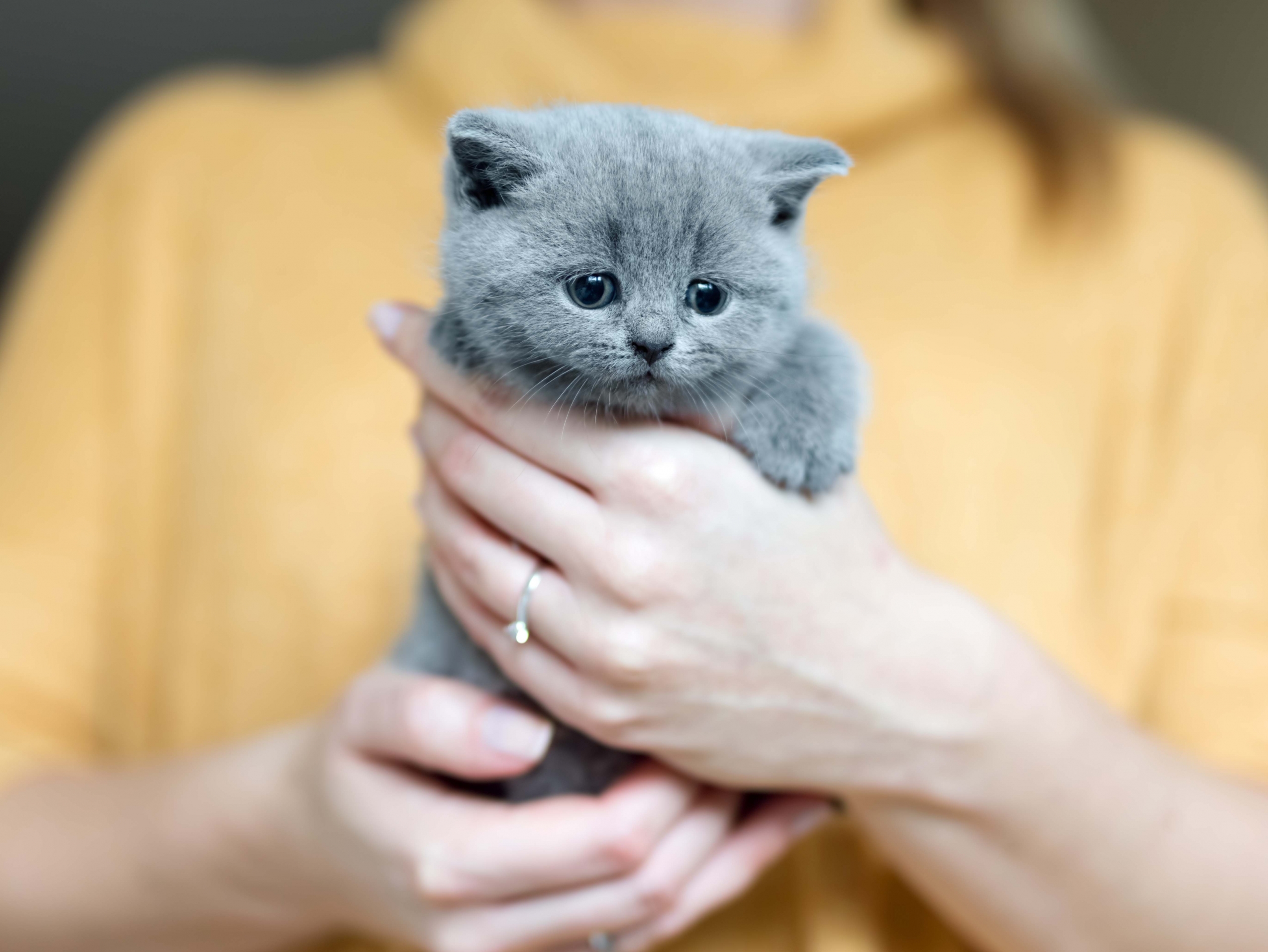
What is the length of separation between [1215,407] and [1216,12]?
1.66 metres

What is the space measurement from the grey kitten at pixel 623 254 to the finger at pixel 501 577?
0.52 ft

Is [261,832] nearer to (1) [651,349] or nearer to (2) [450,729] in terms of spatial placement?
(2) [450,729]

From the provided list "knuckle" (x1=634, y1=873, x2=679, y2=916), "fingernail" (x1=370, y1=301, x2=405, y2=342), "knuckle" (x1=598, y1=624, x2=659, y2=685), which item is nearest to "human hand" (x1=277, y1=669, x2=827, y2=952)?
"knuckle" (x1=634, y1=873, x2=679, y2=916)

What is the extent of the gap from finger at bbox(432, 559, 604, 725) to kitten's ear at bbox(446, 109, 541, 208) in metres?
0.36

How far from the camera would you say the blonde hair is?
4.42 ft

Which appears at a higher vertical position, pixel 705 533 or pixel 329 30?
pixel 329 30

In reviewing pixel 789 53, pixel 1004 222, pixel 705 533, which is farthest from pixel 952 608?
A: pixel 789 53

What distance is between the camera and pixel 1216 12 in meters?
2.30

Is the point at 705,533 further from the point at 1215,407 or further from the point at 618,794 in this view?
the point at 1215,407

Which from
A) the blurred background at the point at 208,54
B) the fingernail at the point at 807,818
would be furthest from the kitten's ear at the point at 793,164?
the blurred background at the point at 208,54

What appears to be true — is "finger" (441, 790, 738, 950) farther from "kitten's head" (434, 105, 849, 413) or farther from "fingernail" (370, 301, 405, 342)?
"fingernail" (370, 301, 405, 342)

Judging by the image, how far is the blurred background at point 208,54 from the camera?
7.53ft

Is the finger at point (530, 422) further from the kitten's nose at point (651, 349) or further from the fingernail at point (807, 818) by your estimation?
the fingernail at point (807, 818)

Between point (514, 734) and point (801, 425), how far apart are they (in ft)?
1.32
